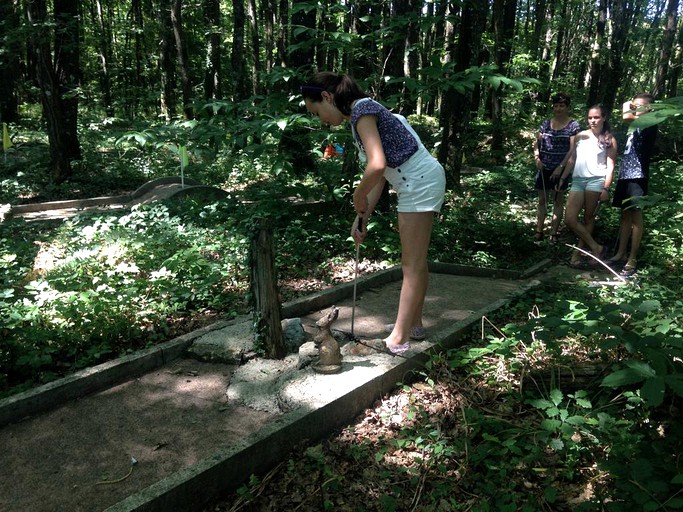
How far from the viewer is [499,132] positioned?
16.6 m

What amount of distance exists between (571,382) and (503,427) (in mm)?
577

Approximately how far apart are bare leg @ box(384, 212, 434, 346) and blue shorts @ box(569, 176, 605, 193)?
379 cm

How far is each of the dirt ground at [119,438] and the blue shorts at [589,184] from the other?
4969 mm

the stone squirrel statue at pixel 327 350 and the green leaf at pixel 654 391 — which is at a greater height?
the green leaf at pixel 654 391

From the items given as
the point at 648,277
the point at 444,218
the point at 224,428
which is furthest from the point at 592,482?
the point at 444,218

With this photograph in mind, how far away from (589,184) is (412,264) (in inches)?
157

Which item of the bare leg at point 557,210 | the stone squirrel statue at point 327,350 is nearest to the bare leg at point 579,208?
the bare leg at point 557,210

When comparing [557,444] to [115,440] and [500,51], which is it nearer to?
[115,440]

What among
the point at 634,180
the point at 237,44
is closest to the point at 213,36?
the point at 237,44

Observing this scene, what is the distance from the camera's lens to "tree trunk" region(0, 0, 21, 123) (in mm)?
12281

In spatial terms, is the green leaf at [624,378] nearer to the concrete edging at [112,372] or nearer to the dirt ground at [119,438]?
the dirt ground at [119,438]

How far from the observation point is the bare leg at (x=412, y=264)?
3488mm

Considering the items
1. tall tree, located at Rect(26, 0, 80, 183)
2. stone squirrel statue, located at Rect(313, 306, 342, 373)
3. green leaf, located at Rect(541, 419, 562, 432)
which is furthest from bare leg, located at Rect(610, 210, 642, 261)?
tall tree, located at Rect(26, 0, 80, 183)

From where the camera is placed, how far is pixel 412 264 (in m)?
3.57
